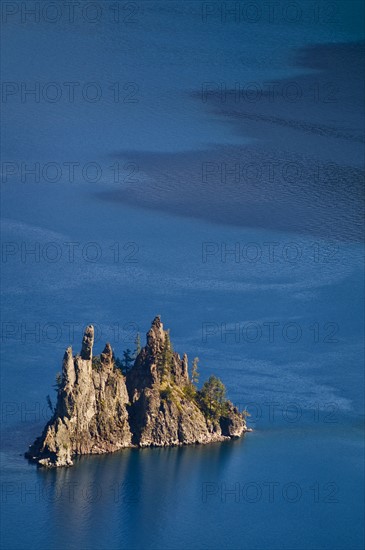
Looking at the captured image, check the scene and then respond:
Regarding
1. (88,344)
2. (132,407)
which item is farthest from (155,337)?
(88,344)

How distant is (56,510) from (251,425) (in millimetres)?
16706

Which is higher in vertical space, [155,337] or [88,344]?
[155,337]

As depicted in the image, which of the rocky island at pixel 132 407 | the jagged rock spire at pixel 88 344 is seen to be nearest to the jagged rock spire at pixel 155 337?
the rocky island at pixel 132 407

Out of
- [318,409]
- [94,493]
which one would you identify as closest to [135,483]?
[94,493]

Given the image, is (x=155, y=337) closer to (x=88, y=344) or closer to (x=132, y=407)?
(x=132, y=407)

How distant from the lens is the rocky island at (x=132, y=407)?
137m

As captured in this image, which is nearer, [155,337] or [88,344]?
[88,344]

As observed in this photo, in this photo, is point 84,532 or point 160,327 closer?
point 84,532

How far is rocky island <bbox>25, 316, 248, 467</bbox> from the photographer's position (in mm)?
137250

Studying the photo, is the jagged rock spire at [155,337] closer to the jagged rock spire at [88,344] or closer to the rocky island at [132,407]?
the rocky island at [132,407]

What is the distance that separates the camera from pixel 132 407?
462 ft

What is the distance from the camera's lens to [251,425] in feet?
479

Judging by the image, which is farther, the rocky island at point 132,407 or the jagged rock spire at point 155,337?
the jagged rock spire at point 155,337

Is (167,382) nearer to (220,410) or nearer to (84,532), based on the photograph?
(220,410)
